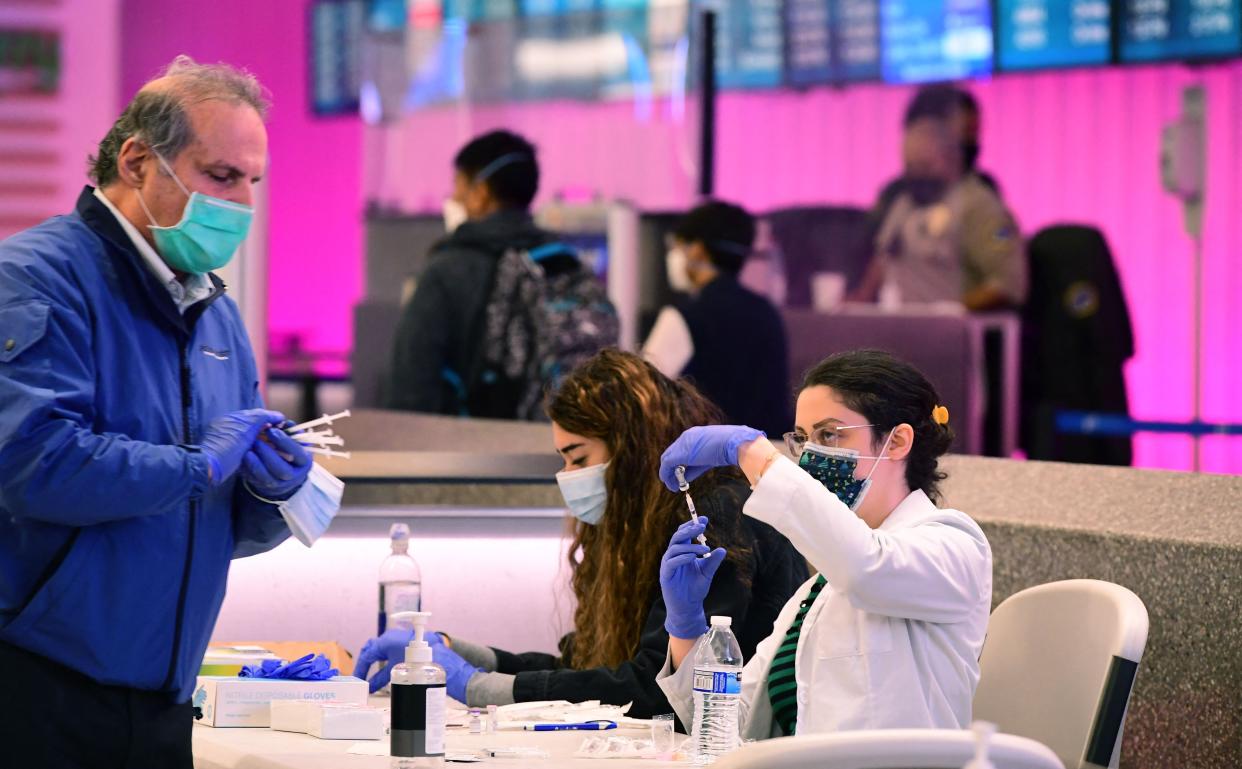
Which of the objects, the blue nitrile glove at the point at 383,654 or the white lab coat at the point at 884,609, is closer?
the white lab coat at the point at 884,609

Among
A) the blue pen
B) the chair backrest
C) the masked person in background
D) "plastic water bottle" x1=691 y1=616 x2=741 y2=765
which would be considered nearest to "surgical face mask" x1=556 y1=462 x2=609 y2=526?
the blue pen

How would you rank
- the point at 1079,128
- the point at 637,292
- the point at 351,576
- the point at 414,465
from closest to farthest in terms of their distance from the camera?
the point at 351,576 < the point at 414,465 < the point at 637,292 < the point at 1079,128

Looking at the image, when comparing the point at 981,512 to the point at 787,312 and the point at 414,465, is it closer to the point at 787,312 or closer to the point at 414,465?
the point at 414,465

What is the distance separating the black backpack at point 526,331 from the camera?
15.6ft

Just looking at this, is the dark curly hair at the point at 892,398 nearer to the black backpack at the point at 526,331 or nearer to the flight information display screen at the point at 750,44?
the black backpack at the point at 526,331

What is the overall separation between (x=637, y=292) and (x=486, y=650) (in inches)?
142

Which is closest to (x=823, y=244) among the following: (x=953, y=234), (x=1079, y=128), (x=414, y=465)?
(x=953, y=234)

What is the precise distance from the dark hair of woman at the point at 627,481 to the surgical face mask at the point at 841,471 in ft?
1.41

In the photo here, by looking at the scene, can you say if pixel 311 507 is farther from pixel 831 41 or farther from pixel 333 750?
pixel 831 41

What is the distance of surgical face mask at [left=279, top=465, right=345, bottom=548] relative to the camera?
253cm

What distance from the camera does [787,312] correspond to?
6.85 m

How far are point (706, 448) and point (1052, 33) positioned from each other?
6985mm

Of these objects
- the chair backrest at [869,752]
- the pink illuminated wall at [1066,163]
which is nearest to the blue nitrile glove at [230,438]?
the chair backrest at [869,752]

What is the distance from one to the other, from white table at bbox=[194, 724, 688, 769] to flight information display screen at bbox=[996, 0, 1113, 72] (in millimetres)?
6810
